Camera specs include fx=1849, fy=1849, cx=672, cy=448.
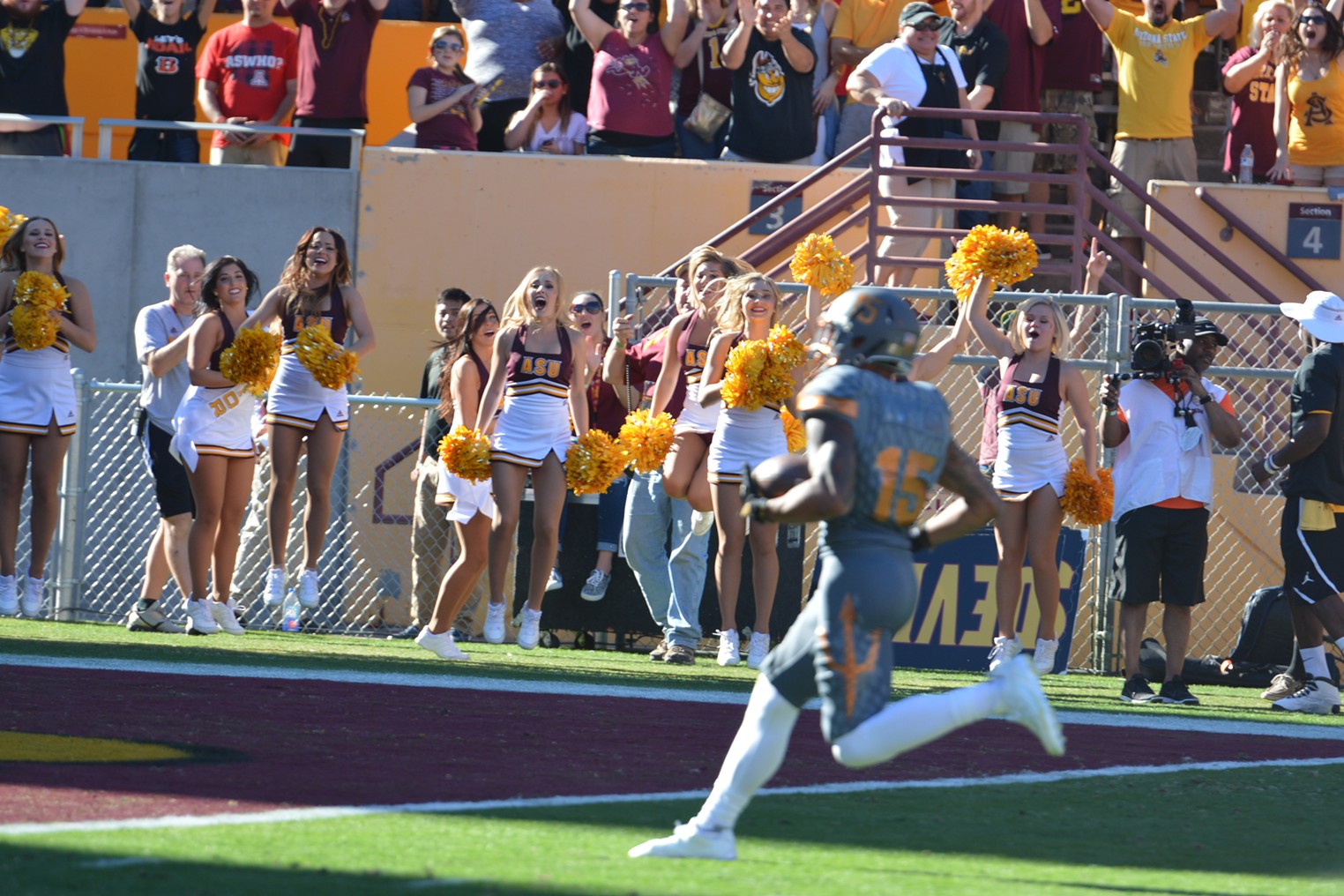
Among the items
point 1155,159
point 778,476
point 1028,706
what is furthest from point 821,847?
point 1155,159

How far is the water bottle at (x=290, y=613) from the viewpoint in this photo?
12.2 meters

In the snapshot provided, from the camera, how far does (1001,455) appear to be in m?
10.7

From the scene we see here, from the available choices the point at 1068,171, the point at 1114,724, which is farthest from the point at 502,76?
the point at 1114,724

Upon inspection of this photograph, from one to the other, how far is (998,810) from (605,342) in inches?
273

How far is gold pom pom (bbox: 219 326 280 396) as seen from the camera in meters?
10.8

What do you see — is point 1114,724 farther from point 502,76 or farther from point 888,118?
point 502,76

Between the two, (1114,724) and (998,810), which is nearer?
(998,810)

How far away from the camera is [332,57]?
14.7m

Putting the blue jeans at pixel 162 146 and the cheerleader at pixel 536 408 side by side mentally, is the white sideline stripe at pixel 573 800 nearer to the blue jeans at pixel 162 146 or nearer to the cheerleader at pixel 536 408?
the cheerleader at pixel 536 408

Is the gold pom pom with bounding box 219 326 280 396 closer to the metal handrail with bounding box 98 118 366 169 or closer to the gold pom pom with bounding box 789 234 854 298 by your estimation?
the gold pom pom with bounding box 789 234 854 298

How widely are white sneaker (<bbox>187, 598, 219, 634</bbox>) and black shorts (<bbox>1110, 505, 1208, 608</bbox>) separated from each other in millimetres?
5395

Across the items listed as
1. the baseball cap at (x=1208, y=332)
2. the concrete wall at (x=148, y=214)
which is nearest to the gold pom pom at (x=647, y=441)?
the baseball cap at (x=1208, y=332)

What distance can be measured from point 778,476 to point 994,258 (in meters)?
5.99

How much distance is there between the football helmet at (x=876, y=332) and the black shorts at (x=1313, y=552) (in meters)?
5.76
